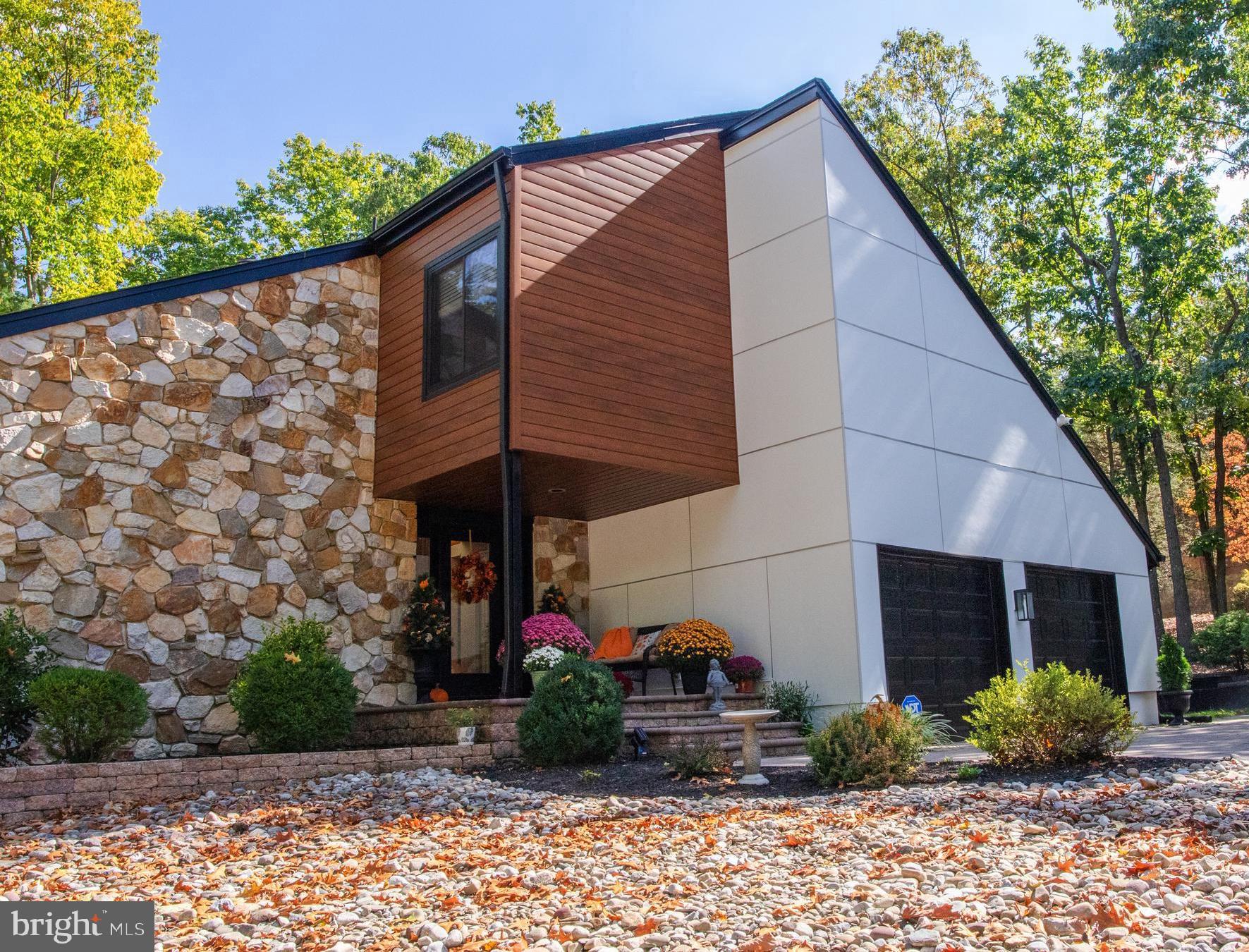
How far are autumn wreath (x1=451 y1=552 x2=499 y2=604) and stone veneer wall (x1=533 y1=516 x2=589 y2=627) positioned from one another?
779 mm

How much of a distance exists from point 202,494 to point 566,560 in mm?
4547

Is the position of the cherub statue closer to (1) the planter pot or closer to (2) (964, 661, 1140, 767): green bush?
(2) (964, 661, 1140, 767): green bush

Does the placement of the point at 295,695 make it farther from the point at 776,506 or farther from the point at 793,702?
the point at 776,506

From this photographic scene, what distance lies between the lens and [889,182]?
482 inches

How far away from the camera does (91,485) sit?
9578mm

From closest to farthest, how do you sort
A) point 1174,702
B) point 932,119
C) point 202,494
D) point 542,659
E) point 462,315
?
point 542,659
point 202,494
point 462,315
point 1174,702
point 932,119

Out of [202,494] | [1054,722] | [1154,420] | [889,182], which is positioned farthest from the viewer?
[1154,420]

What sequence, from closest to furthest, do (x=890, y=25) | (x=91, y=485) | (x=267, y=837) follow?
(x=267, y=837) → (x=91, y=485) → (x=890, y=25)

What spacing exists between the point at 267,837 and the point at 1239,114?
2123 cm

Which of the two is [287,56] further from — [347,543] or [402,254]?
[347,543]

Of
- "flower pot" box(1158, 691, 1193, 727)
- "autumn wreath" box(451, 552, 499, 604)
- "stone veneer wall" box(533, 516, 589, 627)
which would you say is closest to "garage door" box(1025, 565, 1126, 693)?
"flower pot" box(1158, 691, 1193, 727)

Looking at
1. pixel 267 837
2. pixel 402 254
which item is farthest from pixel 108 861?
pixel 402 254

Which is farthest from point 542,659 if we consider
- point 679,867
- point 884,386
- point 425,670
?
point 679,867

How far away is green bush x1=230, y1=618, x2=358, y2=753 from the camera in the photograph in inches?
322
